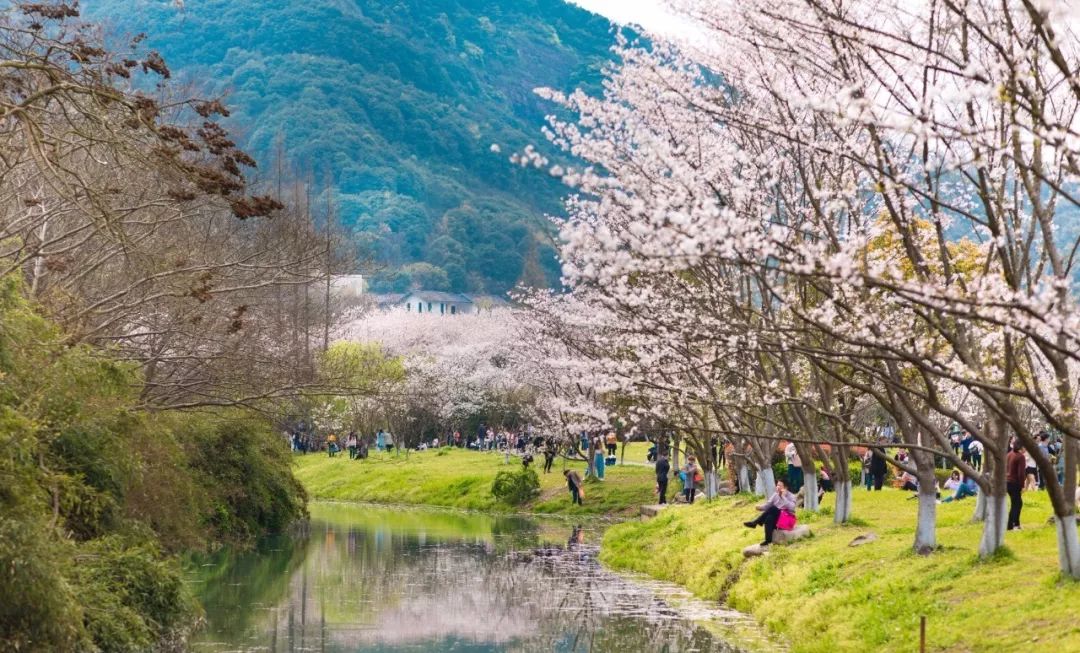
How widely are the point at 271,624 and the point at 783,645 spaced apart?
855 centimetres

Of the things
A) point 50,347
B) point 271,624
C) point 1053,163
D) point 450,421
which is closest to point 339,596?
point 271,624

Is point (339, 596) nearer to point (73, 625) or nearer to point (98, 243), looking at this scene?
point (98, 243)

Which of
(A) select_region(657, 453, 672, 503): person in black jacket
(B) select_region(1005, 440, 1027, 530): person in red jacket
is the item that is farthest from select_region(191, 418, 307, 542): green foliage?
(B) select_region(1005, 440, 1027, 530): person in red jacket

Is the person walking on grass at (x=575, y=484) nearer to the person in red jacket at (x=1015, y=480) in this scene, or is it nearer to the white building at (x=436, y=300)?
the person in red jacket at (x=1015, y=480)

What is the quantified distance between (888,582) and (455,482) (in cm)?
3870

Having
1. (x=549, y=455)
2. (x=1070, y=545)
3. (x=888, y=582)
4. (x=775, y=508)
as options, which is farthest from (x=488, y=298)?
(x=1070, y=545)

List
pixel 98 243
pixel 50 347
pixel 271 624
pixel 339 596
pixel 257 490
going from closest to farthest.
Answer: pixel 50 347 < pixel 271 624 < pixel 339 596 < pixel 98 243 < pixel 257 490

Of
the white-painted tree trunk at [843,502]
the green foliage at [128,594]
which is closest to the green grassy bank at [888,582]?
the white-painted tree trunk at [843,502]

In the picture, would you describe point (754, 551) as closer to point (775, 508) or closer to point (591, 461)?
point (775, 508)

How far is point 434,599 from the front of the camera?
25922mm

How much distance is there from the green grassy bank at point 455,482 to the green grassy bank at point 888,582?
18066 millimetres

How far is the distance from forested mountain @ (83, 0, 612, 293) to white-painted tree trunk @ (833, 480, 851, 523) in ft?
350

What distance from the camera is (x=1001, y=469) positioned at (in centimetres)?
1625

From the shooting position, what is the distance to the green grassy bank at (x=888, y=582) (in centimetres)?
1402
